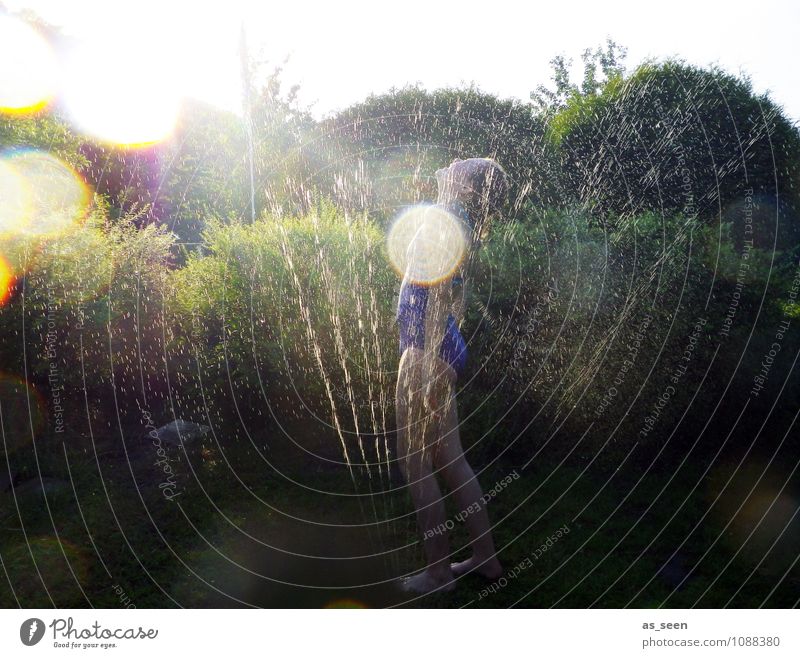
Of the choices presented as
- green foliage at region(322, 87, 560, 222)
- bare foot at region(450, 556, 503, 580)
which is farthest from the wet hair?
green foliage at region(322, 87, 560, 222)

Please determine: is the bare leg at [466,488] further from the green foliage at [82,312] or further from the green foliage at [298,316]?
the green foliage at [82,312]

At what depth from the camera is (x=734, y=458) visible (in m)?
3.67

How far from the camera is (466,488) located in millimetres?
2609

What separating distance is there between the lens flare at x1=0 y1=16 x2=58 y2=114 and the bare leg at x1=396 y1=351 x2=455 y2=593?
153 inches

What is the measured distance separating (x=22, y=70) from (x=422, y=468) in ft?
15.9

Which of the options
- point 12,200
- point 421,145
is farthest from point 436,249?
point 421,145

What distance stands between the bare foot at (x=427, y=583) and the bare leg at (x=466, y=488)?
0.11m

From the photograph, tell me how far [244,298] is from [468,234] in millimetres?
2151

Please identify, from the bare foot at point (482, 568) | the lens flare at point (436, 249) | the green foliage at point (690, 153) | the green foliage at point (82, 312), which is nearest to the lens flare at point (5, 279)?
the green foliage at point (82, 312)

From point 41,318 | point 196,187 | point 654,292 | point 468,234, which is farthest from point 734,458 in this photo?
point 196,187

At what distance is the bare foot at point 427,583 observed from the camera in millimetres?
2639

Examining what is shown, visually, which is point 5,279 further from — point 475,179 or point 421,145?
point 421,145

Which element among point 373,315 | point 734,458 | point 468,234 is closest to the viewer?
point 468,234

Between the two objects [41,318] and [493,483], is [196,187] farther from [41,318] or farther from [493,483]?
[493,483]
